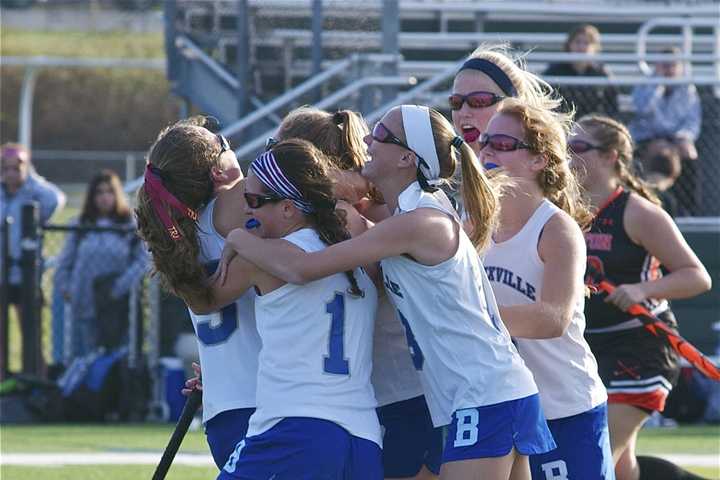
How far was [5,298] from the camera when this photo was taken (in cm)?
1104

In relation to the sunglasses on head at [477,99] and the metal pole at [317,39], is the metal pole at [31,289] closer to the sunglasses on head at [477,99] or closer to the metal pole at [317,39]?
the metal pole at [317,39]

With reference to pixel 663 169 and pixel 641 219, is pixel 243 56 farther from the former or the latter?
pixel 641 219

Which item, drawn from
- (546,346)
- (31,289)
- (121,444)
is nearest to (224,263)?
(546,346)

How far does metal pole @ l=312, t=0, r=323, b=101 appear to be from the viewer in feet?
37.2

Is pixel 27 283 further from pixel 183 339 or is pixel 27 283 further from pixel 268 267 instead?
pixel 268 267

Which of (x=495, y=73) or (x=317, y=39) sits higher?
(x=495, y=73)

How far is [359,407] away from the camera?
160 inches

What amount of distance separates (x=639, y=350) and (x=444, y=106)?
19.9ft

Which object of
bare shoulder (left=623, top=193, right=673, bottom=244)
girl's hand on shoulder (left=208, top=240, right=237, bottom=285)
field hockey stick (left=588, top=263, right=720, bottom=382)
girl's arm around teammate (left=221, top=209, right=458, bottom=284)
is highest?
girl's arm around teammate (left=221, top=209, right=458, bottom=284)

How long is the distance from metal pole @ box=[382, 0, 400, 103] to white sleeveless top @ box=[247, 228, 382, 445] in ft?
24.5

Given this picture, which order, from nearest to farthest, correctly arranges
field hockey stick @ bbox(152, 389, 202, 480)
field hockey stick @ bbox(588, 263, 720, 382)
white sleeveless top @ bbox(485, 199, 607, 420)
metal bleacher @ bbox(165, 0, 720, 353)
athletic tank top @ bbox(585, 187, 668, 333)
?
white sleeveless top @ bbox(485, 199, 607, 420) < field hockey stick @ bbox(152, 389, 202, 480) < field hockey stick @ bbox(588, 263, 720, 382) < athletic tank top @ bbox(585, 187, 668, 333) < metal bleacher @ bbox(165, 0, 720, 353)

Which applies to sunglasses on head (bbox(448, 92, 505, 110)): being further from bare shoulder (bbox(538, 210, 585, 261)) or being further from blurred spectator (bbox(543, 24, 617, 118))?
blurred spectator (bbox(543, 24, 617, 118))

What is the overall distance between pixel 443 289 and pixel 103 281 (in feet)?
23.9

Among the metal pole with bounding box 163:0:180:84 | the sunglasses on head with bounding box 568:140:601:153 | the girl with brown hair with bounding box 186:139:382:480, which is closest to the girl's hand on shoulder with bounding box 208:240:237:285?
the girl with brown hair with bounding box 186:139:382:480
